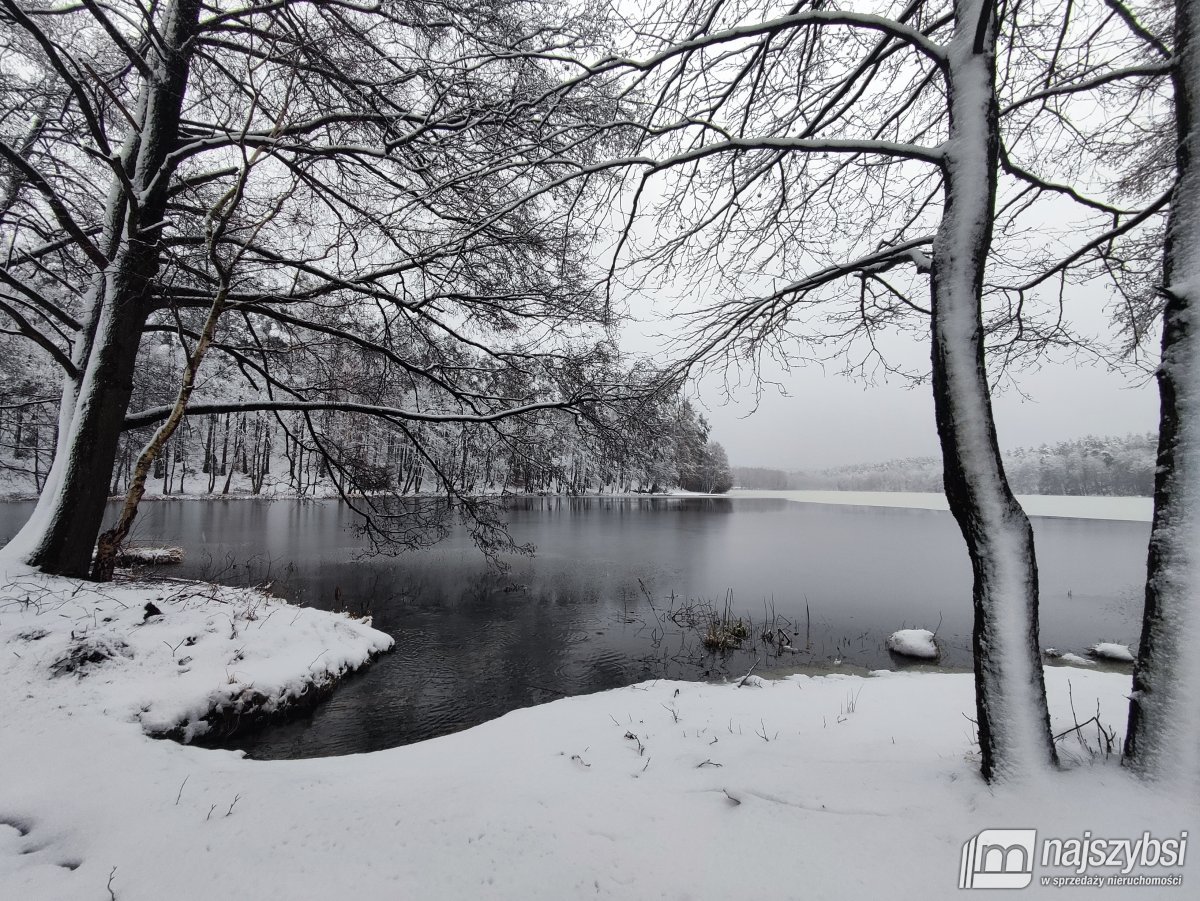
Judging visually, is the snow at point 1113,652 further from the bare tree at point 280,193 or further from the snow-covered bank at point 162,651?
the snow-covered bank at point 162,651

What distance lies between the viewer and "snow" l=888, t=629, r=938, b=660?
8.35 m

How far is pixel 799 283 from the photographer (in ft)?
10.3

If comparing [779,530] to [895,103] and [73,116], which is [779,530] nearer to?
[895,103]

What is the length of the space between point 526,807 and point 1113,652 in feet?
36.4

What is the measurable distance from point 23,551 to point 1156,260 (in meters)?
10.3

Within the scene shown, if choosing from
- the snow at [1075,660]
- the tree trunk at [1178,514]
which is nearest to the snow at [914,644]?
the snow at [1075,660]

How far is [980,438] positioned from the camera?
2.26m

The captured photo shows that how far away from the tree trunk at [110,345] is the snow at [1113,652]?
14.3 m

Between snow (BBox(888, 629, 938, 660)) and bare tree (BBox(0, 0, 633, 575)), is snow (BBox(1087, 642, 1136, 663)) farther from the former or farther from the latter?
bare tree (BBox(0, 0, 633, 575))

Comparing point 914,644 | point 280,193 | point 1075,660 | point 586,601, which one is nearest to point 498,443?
point 280,193

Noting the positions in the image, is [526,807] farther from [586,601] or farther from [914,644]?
[586,601]

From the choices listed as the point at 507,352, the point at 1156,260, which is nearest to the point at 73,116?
the point at 507,352

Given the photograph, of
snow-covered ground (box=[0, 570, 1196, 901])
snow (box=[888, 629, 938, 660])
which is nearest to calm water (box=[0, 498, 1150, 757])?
snow (box=[888, 629, 938, 660])

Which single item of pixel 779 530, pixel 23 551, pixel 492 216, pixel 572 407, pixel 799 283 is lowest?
pixel 779 530
